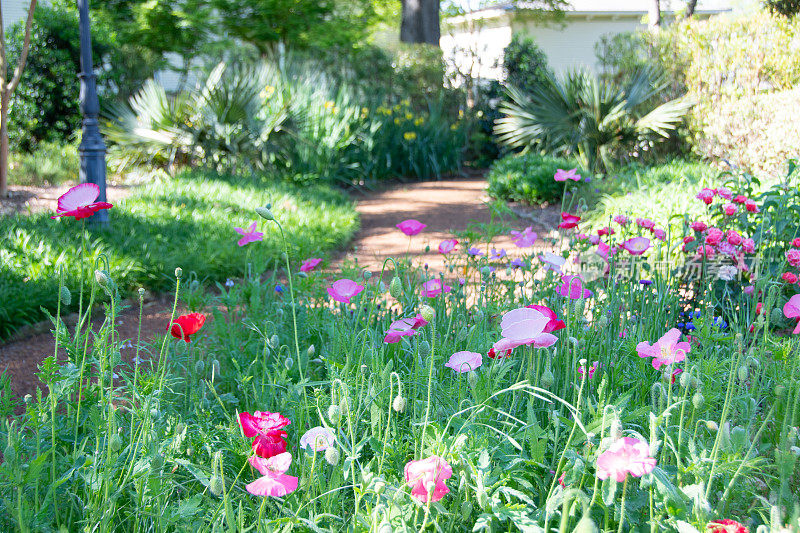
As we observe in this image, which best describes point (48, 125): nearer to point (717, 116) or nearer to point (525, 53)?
point (525, 53)

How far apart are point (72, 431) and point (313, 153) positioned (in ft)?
23.0

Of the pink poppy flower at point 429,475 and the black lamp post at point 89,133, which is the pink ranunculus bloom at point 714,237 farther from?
the black lamp post at point 89,133

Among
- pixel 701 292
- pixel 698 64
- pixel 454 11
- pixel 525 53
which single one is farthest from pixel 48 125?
pixel 454 11

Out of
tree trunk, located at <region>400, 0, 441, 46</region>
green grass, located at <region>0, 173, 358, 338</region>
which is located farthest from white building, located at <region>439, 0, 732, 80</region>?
green grass, located at <region>0, 173, 358, 338</region>

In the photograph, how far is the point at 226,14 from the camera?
1708cm

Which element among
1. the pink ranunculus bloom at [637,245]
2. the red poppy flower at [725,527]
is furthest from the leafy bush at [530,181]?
the red poppy flower at [725,527]

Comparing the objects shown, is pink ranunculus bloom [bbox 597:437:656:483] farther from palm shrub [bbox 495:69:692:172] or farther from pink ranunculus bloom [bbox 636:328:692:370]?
palm shrub [bbox 495:69:692:172]

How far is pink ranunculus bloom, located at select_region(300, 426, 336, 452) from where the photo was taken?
1312 mm

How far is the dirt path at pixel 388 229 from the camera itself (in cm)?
311

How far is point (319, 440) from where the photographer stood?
1325mm

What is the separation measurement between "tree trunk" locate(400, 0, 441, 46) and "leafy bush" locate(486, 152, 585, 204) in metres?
6.11

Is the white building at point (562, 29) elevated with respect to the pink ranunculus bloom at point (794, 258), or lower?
elevated

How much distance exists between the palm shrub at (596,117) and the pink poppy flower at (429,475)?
24.0 feet

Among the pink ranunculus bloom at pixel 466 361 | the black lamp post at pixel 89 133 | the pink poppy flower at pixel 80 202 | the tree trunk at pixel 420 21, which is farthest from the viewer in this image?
the tree trunk at pixel 420 21
